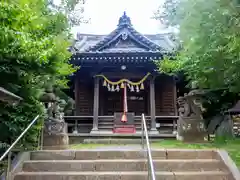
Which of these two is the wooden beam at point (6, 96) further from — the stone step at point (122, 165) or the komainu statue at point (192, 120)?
the komainu statue at point (192, 120)

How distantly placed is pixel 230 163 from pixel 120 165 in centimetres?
219

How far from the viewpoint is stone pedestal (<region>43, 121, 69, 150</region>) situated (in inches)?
256

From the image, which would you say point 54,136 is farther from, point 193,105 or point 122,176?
point 193,105

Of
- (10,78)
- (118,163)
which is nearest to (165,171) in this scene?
(118,163)

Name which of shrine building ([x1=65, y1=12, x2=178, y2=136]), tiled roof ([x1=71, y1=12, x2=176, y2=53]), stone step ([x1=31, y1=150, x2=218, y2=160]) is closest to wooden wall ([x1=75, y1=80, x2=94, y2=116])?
shrine building ([x1=65, y1=12, x2=178, y2=136])

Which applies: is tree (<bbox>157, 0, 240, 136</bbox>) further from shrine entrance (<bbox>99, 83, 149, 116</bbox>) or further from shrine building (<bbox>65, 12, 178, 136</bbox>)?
shrine entrance (<bbox>99, 83, 149, 116</bbox>)

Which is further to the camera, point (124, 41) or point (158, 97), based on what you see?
point (124, 41)

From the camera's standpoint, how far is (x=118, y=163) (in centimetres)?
501

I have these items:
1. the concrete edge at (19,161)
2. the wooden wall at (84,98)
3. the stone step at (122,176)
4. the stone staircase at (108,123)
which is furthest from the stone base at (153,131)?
the concrete edge at (19,161)

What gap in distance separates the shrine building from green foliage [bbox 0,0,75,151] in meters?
5.33

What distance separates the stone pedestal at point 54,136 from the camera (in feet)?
21.3

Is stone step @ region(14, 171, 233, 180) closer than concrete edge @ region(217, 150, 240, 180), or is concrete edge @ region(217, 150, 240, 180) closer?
concrete edge @ region(217, 150, 240, 180)

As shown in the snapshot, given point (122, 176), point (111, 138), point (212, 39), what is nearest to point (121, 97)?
point (111, 138)

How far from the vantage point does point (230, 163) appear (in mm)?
4672
